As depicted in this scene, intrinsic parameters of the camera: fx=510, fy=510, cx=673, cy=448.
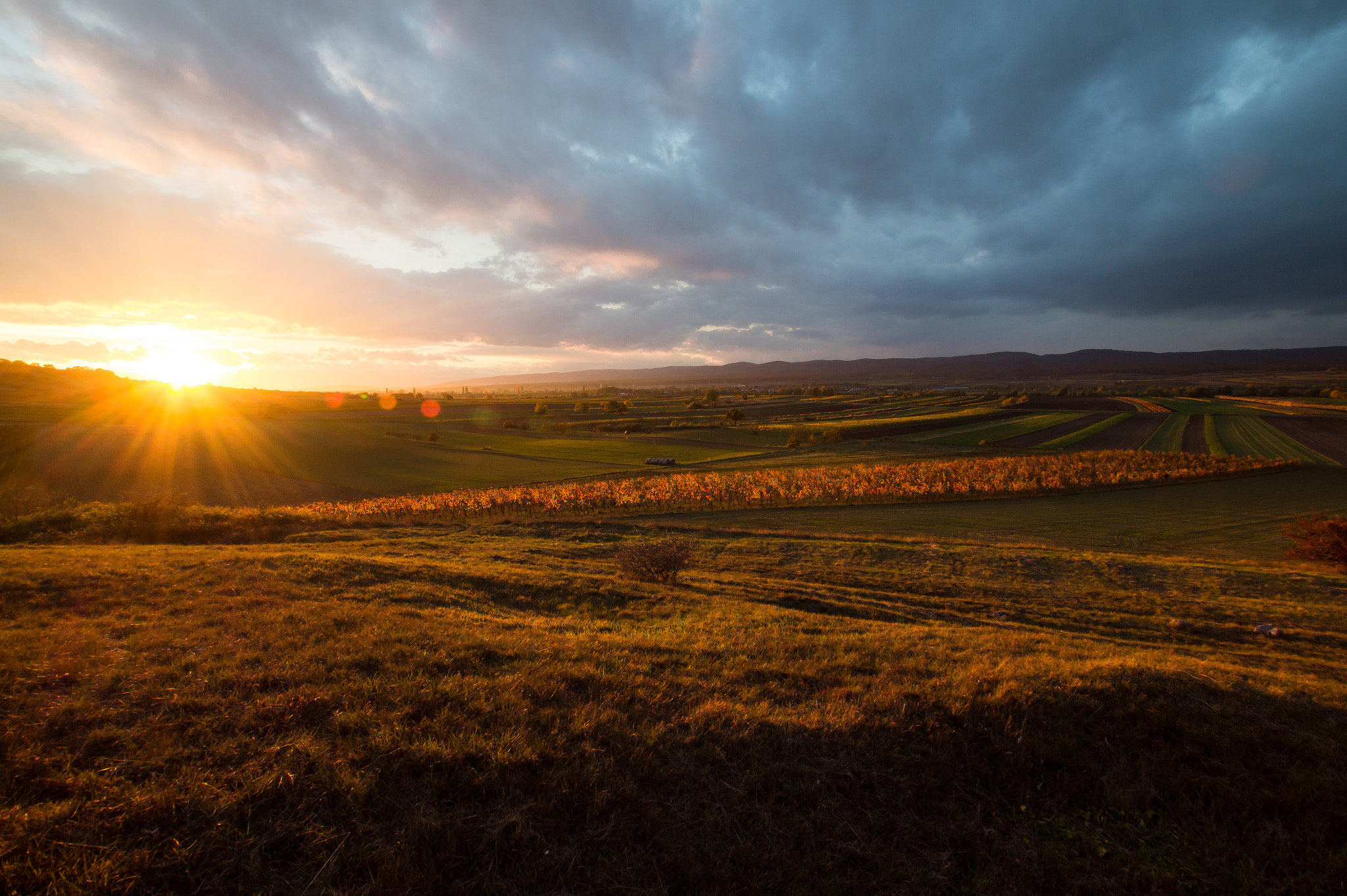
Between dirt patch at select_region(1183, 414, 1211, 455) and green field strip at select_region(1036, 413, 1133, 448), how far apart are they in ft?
28.2

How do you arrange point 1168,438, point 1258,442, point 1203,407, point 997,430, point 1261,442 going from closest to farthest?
1. point 1261,442
2. point 1258,442
3. point 1168,438
4. point 997,430
5. point 1203,407

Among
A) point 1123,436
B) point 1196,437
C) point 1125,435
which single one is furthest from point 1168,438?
point 1125,435

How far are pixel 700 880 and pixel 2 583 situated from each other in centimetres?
1429

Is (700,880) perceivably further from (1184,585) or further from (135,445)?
(135,445)

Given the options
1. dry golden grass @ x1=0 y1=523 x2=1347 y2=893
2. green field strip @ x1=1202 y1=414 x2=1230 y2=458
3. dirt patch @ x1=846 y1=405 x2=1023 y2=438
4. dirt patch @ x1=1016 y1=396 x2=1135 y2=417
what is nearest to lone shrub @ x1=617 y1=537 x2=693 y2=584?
dry golden grass @ x1=0 y1=523 x2=1347 y2=893

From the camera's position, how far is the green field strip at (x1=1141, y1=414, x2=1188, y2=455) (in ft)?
196

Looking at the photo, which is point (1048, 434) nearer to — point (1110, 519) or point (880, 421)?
point (880, 421)

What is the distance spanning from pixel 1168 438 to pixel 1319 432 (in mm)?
18821

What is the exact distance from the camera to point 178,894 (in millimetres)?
3617

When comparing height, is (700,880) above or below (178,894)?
below

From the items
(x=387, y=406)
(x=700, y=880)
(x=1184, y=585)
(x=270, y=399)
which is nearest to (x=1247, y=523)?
(x=1184, y=585)

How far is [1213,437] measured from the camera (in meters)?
65.1

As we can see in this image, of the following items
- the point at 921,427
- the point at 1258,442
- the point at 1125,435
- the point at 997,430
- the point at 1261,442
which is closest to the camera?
the point at 1261,442

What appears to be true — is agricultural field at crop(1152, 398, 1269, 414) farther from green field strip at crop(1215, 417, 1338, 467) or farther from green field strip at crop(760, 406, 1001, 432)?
green field strip at crop(760, 406, 1001, 432)
